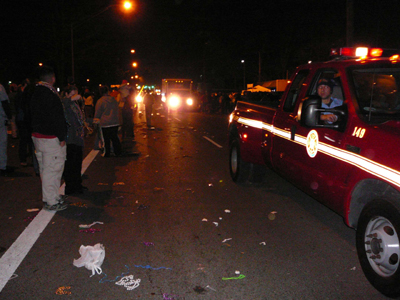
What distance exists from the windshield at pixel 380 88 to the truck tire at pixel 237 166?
11.4ft

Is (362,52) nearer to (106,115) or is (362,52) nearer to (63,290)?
(63,290)

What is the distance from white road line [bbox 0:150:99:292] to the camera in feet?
14.0

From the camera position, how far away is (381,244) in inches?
148

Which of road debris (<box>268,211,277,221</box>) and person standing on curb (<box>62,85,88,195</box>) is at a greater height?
person standing on curb (<box>62,85,88,195</box>)

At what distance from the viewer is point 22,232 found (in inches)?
214

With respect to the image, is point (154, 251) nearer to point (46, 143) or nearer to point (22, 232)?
point (22, 232)

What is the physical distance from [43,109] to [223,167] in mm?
4995

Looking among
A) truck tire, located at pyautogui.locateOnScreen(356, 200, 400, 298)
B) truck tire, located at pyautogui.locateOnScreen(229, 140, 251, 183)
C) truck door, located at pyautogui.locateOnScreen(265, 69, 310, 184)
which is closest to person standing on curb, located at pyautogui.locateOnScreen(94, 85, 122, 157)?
truck tire, located at pyautogui.locateOnScreen(229, 140, 251, 183)

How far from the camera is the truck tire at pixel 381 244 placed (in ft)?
11.5

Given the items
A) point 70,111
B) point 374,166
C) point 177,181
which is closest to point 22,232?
point 70,111

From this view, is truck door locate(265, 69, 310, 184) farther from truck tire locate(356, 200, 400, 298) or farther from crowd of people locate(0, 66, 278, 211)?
crowd of people locate(0, 66, 278, 211)

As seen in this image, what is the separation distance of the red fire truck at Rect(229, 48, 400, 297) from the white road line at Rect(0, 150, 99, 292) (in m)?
3.37

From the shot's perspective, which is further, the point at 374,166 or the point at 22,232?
the point at 22,232

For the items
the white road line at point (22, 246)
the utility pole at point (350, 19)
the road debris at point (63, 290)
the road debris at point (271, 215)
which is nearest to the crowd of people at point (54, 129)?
the white road line at point (22, 246)
